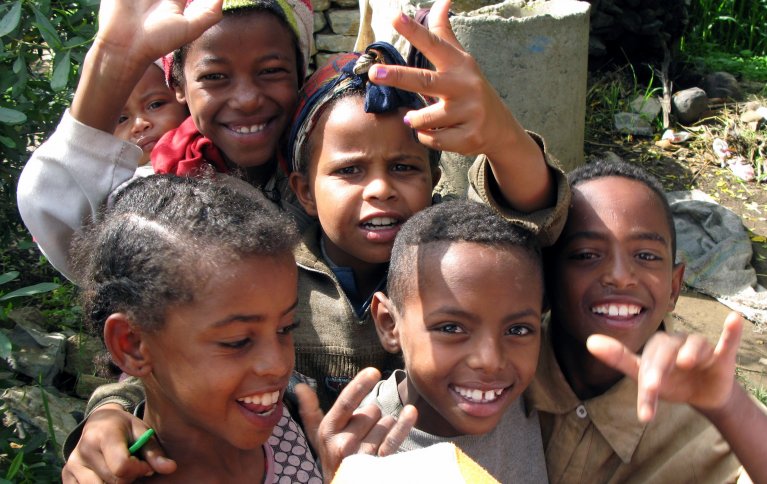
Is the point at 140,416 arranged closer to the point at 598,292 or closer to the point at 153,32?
the point at 153,32

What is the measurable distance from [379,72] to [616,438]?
1170 millimetres

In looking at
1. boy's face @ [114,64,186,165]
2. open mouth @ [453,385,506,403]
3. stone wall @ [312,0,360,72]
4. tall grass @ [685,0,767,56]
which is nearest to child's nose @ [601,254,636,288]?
open mouth @ [453,385,506,403]

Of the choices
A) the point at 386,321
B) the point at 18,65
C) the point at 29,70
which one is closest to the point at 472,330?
the point at 386,321

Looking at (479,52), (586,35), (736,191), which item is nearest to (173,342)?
(479,52)

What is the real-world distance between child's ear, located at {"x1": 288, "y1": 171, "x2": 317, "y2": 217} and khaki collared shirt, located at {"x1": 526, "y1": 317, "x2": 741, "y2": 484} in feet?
2.72

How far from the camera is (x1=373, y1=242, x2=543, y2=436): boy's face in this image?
1.98m

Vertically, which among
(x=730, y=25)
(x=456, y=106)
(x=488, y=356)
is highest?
(x=456, y=106)

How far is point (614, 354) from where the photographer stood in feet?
4.67

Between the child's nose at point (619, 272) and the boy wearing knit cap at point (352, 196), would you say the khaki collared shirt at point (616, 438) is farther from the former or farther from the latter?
the boy wearing knit cap at point (352, 196)

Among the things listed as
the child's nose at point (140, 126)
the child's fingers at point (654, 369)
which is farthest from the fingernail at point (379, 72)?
the child's nose at point (140, 126)

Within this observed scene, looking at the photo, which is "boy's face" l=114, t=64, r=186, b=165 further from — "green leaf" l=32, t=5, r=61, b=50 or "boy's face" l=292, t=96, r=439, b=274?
"boy's face" l=292, t=96, r=439, b=274

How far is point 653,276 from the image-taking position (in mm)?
2135

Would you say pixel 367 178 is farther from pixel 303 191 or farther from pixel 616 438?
pixel 616 438

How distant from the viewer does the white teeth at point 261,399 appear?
1.75 metres
